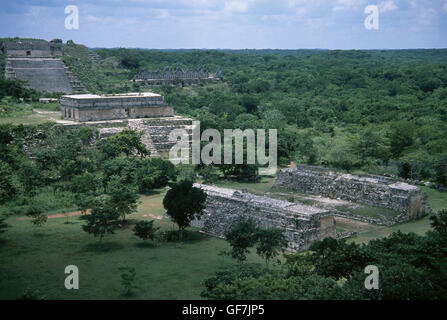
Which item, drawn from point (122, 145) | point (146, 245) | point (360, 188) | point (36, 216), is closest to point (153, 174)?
point (122, 145)

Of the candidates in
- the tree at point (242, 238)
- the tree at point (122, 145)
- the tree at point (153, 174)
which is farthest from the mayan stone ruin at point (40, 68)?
the tree at point (242, 238)

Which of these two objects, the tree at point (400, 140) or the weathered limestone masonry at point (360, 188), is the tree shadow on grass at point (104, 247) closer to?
the weathered limestone masonry at point (360, 188)

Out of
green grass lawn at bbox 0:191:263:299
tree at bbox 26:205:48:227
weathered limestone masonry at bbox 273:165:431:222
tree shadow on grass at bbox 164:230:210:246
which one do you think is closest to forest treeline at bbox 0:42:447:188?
weathered limestone masonry at bbox 273:165:431:222

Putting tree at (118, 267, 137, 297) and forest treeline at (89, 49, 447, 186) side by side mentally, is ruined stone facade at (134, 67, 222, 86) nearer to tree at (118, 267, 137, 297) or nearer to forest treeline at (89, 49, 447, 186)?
forest treeline at (89, 49, 447, 186)

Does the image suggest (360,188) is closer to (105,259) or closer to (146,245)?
(146,245)

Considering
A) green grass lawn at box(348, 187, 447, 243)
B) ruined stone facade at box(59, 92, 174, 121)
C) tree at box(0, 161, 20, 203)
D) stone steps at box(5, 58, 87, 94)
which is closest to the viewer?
green grass lawn at box(348, 187, 447, 243)
